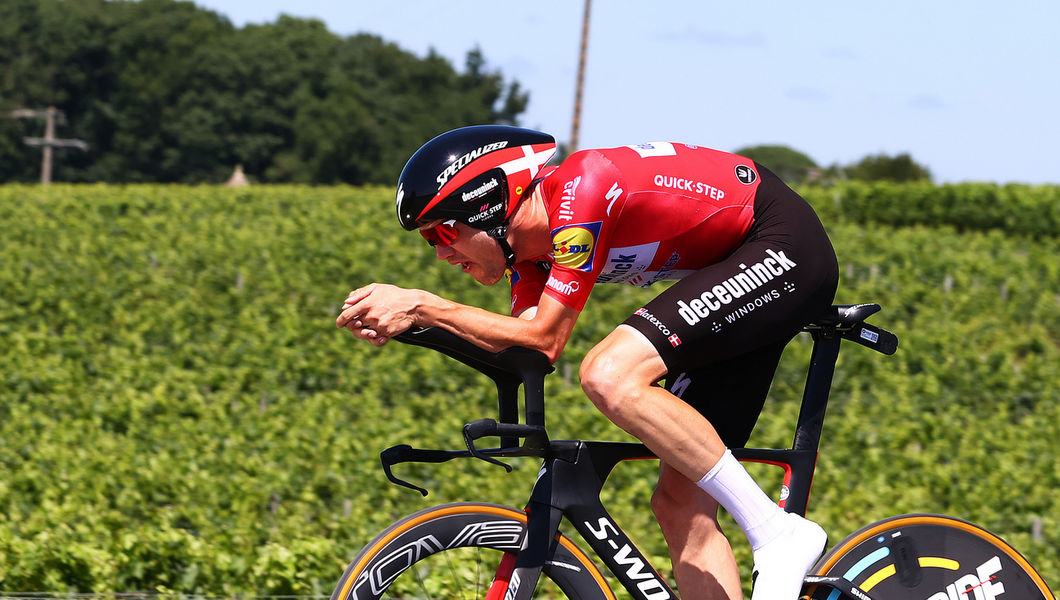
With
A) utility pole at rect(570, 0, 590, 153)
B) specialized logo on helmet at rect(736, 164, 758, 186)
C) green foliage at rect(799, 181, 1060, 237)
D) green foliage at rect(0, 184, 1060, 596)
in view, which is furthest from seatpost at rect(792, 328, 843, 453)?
utility pole at rect(570, 0, 590, 153)

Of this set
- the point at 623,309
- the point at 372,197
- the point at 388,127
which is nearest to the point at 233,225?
the point at 372,197

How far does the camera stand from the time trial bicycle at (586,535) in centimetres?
294

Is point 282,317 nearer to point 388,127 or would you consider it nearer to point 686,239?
point 686,239

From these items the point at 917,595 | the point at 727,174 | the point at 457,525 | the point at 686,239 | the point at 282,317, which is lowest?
the point at 282,317

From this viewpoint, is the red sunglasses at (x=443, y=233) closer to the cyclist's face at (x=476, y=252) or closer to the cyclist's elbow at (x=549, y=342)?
the cyclist's face at (x=476, y=252)

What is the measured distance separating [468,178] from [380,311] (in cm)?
48

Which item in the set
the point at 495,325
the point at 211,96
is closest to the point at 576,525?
the point at 495,325

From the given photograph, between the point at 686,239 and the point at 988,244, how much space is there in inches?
812

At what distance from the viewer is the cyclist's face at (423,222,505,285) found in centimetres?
311

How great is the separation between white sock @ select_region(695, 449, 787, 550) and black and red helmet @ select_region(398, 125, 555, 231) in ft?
3.11

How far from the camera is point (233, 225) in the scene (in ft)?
77.6

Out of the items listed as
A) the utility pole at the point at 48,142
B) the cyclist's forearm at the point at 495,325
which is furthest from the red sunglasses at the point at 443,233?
the utility pole at the point at 48,142

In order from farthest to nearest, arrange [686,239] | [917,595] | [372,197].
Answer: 1. [372,197]
2. [917,595]
3. [686,239]

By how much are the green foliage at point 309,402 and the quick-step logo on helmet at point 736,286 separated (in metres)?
2.71
